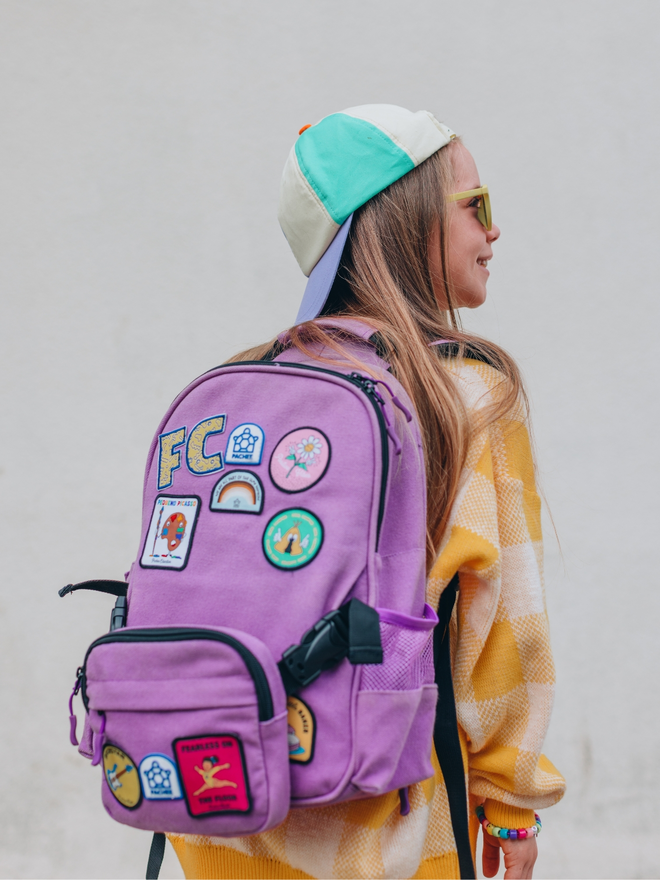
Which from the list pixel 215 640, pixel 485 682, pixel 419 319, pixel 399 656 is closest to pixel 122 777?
pixel 215 640

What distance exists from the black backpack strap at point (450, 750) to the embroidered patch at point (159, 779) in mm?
285

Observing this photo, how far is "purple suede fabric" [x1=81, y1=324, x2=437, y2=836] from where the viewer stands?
0.54 m

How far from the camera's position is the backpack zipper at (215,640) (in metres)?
0.54

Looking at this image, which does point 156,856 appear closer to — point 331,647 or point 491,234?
point 331,647

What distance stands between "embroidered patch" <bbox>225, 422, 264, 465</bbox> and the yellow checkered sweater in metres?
0.22

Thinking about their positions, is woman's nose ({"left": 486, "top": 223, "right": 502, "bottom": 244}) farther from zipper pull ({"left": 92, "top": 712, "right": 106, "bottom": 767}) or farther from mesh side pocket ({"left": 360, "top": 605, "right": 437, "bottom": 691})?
zipper pull ({"left": 92, "top": 712, "right": 106, "bottom": 767})

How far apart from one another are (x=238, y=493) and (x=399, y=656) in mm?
211

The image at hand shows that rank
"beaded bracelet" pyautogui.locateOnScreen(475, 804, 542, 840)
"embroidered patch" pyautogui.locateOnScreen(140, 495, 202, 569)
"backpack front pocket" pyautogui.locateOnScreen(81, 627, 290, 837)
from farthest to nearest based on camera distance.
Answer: "beaded bracelet" pyautogui.locateOnScreen(475, 804, 542, 840) → "embroidered patch" pyautogui.locateOnScreen(140, 495, 202, 569) → "backpack front pocket" pyautogui.locateOnScreen(81, 627, 290, 837)

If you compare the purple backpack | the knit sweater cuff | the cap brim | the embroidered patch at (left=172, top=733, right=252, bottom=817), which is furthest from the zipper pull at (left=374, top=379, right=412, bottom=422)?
the knit sweater cuff

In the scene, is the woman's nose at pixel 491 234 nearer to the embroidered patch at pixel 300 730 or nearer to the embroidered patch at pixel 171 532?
the embroidered patch at pixel 171 532

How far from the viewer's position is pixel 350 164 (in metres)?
0.84

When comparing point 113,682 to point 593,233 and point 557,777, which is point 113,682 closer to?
point 557,777

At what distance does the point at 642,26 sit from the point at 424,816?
2012mm

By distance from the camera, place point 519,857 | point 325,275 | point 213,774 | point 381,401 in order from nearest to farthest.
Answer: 1. point 213,774
2. point 381,401
3. point 519,857
4. point 325,275
